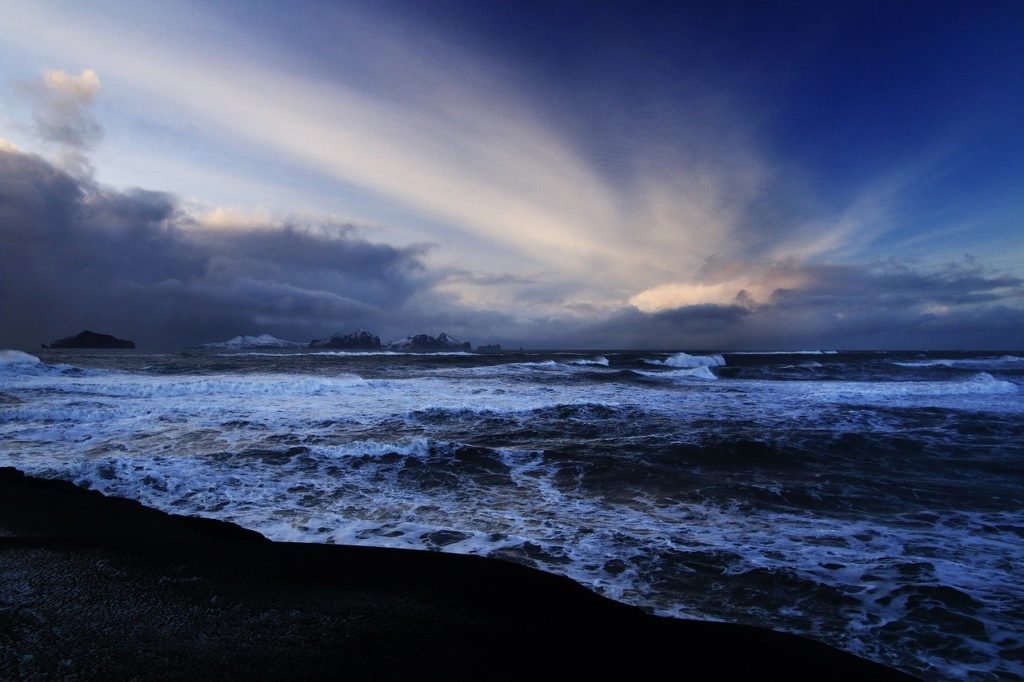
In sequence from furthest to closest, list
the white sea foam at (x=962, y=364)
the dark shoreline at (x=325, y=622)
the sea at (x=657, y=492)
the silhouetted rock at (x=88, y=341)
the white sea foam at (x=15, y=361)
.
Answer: the silhouetted rock at (x=88, y=341) < the white sea foam at (x=962, y=364) < the white sea foam at (x=15, y=361) < the sea at (x=657, y=492) < the dark shoreline at (x=325, y=622)

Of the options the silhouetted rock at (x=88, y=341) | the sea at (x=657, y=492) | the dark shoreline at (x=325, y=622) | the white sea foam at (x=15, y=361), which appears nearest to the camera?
the dark shoreline at (x=325, y=622)

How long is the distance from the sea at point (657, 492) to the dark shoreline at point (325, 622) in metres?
0.53

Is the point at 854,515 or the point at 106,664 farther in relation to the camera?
the point at 854,515

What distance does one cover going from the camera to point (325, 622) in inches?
124

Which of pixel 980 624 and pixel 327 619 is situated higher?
pixel 327 619

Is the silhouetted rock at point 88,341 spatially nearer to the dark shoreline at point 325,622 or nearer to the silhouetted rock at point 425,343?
the silhouetted rock at point 425,343

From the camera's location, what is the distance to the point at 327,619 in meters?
3.19

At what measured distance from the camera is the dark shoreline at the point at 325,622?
106 inches

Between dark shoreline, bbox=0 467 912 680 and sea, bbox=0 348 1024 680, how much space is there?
1.75 ft

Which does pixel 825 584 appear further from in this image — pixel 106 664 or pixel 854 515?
pixel 106 664

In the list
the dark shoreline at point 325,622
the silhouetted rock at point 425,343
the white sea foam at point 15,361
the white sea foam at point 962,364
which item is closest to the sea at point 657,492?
the dark shoreline at point 325,622

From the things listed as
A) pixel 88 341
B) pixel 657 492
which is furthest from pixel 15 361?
pixel 88 341

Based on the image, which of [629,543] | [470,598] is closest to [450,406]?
[629,543]

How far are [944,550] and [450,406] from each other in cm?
1276
